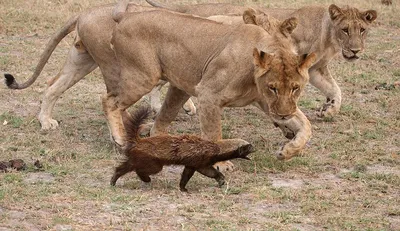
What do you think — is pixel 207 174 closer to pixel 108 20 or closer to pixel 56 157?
pixel 56 157

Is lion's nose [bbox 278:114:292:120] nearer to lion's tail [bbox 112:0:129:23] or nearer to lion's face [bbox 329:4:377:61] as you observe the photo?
lion's tail [bbox 112:0:129:23]

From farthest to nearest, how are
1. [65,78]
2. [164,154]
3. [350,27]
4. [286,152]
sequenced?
1. [350,27]
2. [65,78]
3. [286,152]
4. [164,154]

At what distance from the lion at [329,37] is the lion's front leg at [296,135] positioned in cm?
183

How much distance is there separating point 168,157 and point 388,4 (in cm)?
980

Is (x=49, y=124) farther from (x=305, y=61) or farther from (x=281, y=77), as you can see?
(x=305, y=61)

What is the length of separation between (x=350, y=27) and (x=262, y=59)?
259 centimetres

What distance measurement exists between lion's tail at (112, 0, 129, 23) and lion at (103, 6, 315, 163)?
6 cm

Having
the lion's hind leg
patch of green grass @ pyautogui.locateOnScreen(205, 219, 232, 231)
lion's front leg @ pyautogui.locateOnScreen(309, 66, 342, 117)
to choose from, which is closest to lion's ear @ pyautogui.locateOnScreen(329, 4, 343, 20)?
lion's front leg @ pyautogui.locateOnScreen(309, 66, 342, 117)

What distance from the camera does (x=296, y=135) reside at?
21.7 feet

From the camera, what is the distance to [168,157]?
5840 mm

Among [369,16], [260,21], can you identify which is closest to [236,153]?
[260,21]

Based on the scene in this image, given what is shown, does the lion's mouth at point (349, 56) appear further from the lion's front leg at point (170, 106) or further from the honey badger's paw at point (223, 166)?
the honey badger's paw at point (223, 166)

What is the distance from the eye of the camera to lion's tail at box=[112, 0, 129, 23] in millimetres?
7233

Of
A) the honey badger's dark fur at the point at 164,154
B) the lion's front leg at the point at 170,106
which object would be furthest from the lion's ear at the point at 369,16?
the honey badger's dark fur at the point at 164,154
